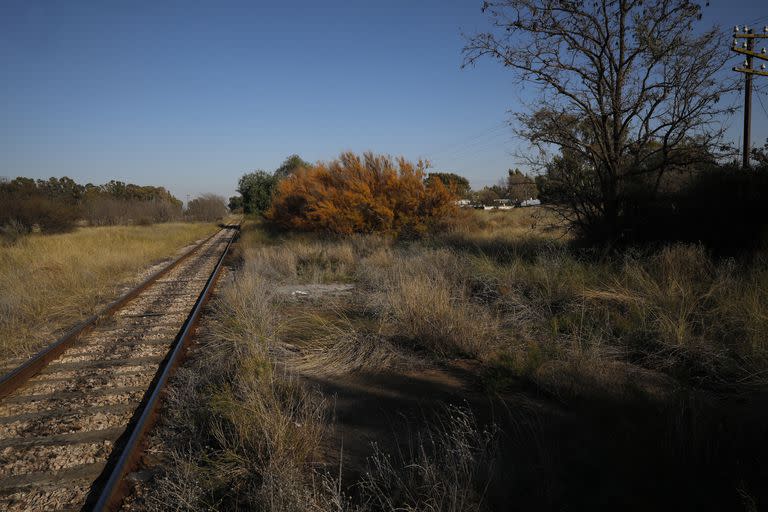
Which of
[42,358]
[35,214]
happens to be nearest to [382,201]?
[42,358]

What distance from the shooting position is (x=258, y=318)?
6.83m

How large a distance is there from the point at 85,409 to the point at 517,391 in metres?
4.43

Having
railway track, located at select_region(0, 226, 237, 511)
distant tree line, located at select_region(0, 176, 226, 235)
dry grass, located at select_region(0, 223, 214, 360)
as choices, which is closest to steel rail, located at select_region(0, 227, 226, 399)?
railway track, located at select_region(0, 226, 237, 511)

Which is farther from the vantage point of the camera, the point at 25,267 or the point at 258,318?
the point at 25,267

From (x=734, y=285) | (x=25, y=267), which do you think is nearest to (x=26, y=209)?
(x=25, y=267)

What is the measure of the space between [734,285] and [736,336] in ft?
5.17

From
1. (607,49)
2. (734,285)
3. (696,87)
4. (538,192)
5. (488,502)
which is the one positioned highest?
(607,49)

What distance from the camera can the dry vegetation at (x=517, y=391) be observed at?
2.92 meters

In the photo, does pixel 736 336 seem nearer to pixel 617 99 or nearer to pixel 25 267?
pixel 617 99

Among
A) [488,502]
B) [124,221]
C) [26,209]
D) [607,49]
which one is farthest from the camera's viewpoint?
[124,221]

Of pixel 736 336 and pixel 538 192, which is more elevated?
pixel 538 192

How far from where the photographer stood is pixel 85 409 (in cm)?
467

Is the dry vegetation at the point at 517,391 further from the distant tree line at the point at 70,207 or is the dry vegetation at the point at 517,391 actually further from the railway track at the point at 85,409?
the distant tree line at the point at 70,207

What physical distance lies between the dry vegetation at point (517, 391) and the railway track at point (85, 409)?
0.39m
